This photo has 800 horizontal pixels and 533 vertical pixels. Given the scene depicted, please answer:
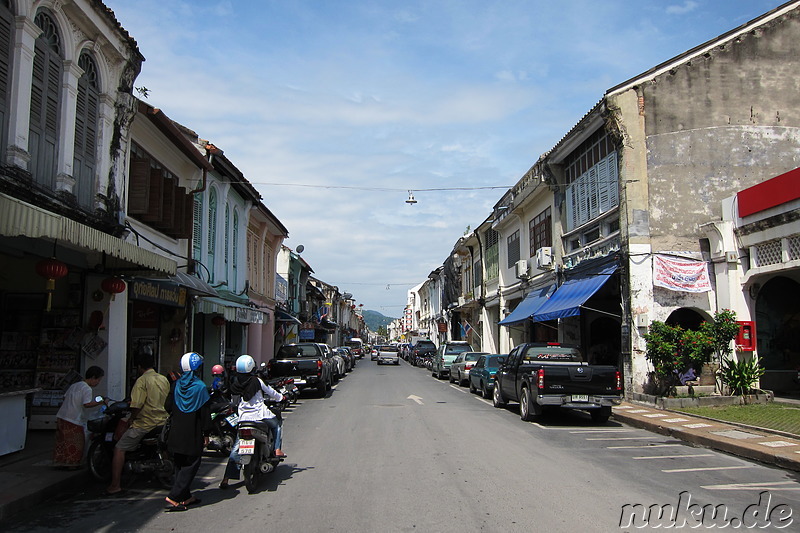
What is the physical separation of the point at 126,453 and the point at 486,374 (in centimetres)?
1459

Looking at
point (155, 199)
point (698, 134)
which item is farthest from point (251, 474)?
point (698, 134)

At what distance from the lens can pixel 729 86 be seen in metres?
19.3

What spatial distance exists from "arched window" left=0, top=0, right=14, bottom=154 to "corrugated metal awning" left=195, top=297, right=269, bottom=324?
28.1 ft

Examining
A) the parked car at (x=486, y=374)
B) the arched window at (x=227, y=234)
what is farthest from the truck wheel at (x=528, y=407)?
the arched window at (x=227, y=234)

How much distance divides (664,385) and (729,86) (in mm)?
9743

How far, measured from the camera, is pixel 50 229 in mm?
7406

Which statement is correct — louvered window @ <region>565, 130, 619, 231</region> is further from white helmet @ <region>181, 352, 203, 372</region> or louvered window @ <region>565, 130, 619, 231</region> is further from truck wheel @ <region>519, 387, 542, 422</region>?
white helmet @ <region>181, 352, 203, 372</region>

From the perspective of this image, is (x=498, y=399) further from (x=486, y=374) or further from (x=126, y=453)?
(x=126, y=453)

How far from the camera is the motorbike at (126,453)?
25.6 ft

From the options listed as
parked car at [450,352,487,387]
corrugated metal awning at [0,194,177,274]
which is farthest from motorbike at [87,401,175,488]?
parked car at [450,352,487,387]

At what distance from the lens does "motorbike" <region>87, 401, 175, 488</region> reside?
25.6 feet

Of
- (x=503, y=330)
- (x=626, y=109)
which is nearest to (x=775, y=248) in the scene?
(x=626, y=109)

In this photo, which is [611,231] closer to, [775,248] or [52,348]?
[775,248]

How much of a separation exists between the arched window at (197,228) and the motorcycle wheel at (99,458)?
1126cm
